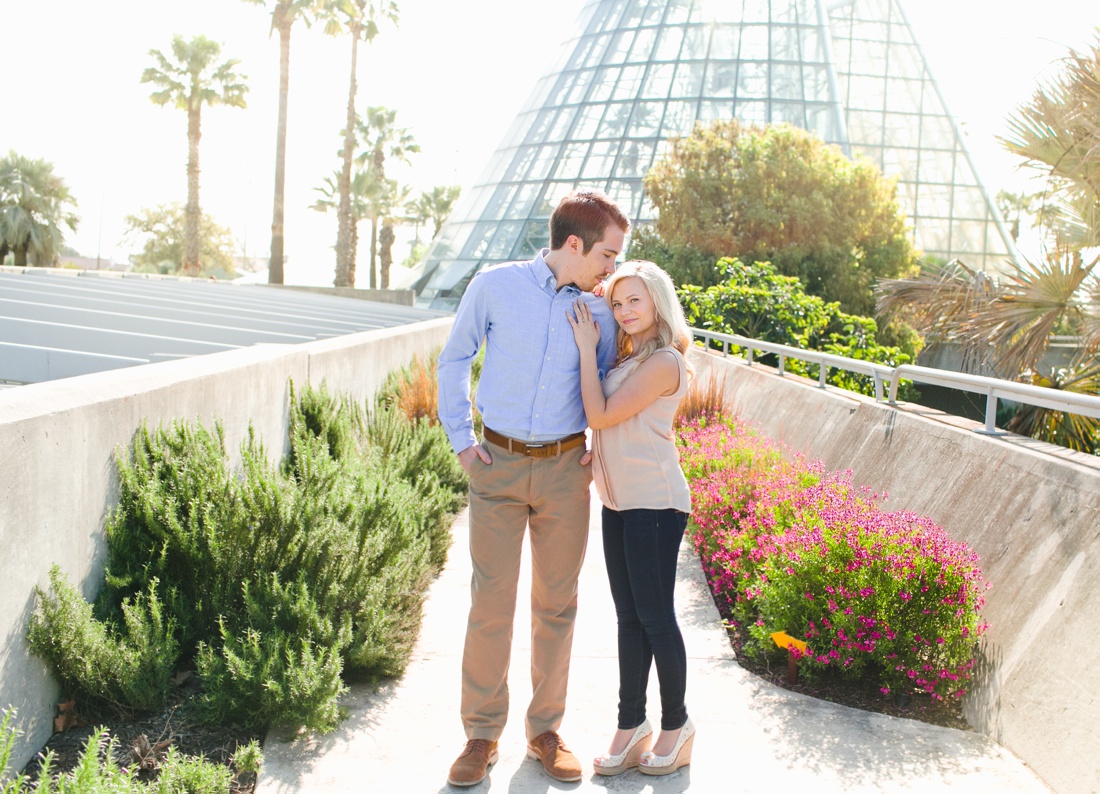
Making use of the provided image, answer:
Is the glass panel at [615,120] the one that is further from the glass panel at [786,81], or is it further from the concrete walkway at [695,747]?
the concrete walkway at [695,747]

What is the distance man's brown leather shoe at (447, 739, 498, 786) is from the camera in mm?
3467

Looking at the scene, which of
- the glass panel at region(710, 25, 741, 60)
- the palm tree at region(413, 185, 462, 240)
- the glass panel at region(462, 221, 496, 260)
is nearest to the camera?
the glass panel at region(462, 221, 496, 260)

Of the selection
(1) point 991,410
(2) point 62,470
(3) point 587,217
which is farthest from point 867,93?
(2) point 62,470

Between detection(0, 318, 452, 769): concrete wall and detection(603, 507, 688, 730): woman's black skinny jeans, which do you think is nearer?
detection(0, 318, 452, 769): concrete wall

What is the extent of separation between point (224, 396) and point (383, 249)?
49568mm

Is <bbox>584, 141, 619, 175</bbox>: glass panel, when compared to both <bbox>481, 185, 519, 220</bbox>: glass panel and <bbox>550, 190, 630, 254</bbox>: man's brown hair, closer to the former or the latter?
<bbox>481, 185, 519, 220</bbox>: glass panel

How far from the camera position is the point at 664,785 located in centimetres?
355

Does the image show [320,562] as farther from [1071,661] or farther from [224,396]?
[1071,661]

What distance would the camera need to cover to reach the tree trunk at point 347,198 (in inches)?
1469

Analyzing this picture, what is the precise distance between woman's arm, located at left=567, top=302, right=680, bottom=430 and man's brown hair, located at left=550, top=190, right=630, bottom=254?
25 cm

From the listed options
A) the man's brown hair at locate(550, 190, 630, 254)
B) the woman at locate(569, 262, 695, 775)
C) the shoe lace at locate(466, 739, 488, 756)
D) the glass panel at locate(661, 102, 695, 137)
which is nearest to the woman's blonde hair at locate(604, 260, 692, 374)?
the woman at locate(569, 262, 695, 775)

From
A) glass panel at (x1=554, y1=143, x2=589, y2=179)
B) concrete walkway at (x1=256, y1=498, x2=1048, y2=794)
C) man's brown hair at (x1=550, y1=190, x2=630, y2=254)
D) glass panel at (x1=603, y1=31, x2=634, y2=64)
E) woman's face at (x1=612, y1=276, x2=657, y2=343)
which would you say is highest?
glass panel at (x1=603, y1=31, x2=634, y2=64)

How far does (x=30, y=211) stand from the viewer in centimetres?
3912

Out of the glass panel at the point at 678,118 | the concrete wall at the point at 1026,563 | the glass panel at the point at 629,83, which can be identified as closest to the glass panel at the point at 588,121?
the glass panel at the point at 629,83
